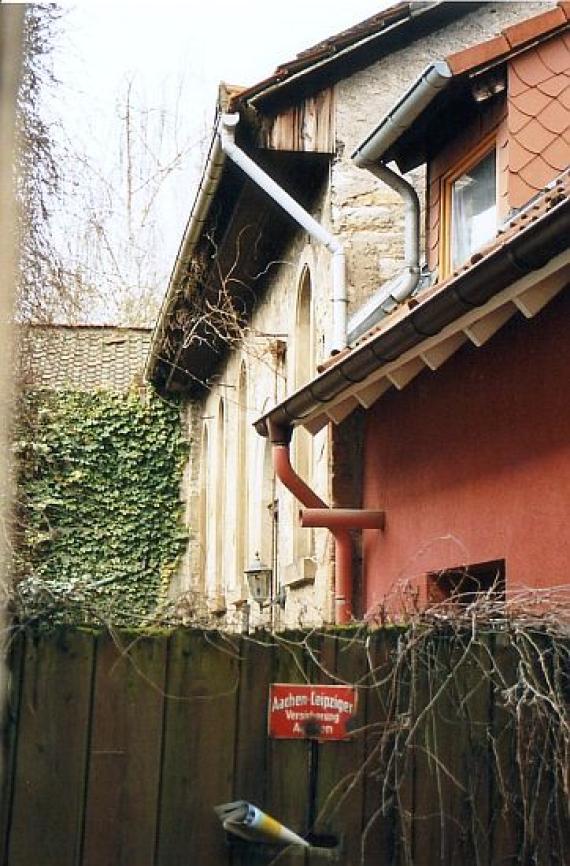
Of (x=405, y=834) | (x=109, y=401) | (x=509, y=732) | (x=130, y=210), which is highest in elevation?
(x=130, y=210)

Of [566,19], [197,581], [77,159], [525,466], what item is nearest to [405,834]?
[525,466]

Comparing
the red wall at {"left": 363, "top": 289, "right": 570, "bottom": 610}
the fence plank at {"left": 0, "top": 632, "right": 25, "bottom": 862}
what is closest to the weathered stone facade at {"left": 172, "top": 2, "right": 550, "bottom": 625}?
the red wall at {"left": 363, "top": 289, "right": 570, "bottom": 610}

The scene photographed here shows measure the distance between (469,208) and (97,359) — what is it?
11.7 metres

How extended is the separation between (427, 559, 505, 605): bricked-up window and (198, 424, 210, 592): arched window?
1050cm

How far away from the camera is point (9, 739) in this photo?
453cm

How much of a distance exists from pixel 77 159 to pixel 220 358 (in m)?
6.86

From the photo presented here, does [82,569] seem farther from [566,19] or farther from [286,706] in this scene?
[286,706]

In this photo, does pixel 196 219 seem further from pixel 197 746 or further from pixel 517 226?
pixel 197 746

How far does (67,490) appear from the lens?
1970cm

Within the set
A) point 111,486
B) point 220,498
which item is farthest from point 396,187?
point 111,486

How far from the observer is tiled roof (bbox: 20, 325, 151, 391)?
20.2m

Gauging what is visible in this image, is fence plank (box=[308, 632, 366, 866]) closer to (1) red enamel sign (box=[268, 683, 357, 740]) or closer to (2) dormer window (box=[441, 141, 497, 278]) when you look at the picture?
(1) red enamel sign (box=[268, 683, 357, 740])

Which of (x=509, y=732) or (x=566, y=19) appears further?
(x=566, y=19)

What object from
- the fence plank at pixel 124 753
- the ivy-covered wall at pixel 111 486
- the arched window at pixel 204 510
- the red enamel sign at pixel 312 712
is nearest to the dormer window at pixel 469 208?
the red enamel sign at pixel 312 712
